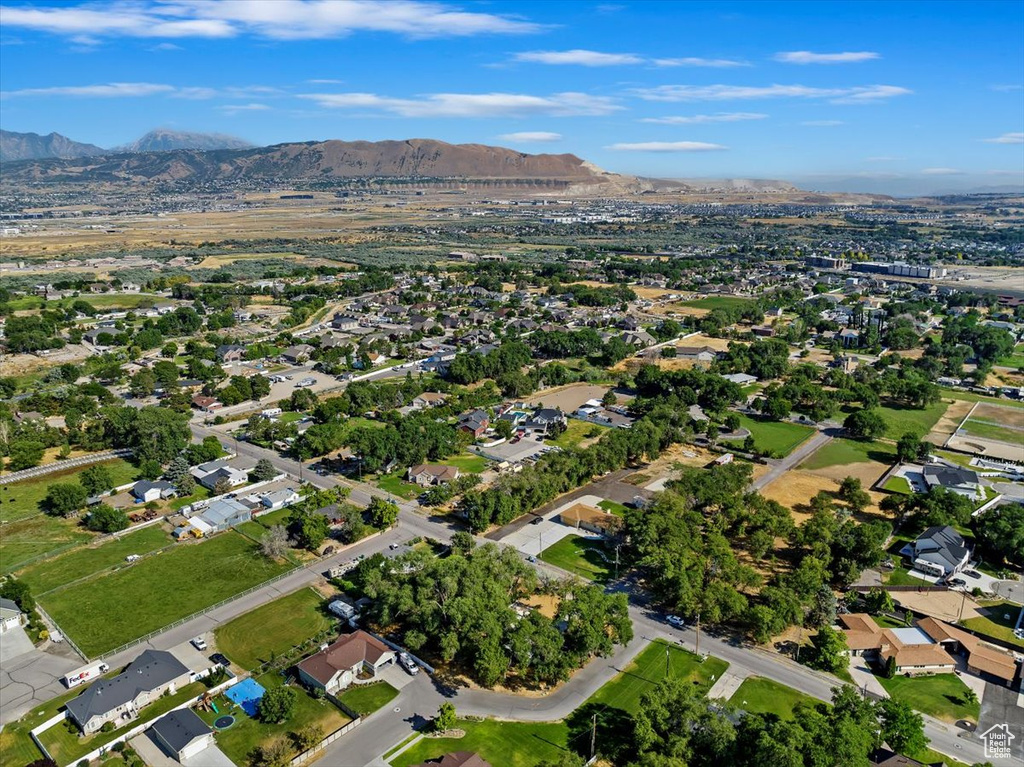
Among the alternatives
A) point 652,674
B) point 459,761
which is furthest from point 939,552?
point 459,761

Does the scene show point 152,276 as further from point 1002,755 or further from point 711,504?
point 1002,755

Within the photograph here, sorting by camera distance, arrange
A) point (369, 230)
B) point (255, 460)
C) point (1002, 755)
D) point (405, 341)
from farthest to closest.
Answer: point (369, 230)
point (405, 341)
point (255, 460)
point (1002, 755)

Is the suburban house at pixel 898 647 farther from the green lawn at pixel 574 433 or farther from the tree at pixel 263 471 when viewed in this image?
the tree at pixel 263 471

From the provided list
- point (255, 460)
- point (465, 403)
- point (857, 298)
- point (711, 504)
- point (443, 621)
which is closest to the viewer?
point (443, 621)

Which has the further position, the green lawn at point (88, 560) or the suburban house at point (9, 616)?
the green lawn at point (88, 560)

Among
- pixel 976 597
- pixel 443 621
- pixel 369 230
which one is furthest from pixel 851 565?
pixel 369 230

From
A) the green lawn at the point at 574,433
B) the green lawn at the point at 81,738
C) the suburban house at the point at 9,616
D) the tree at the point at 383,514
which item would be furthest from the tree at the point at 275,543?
the green lawn at the point at 574,433
